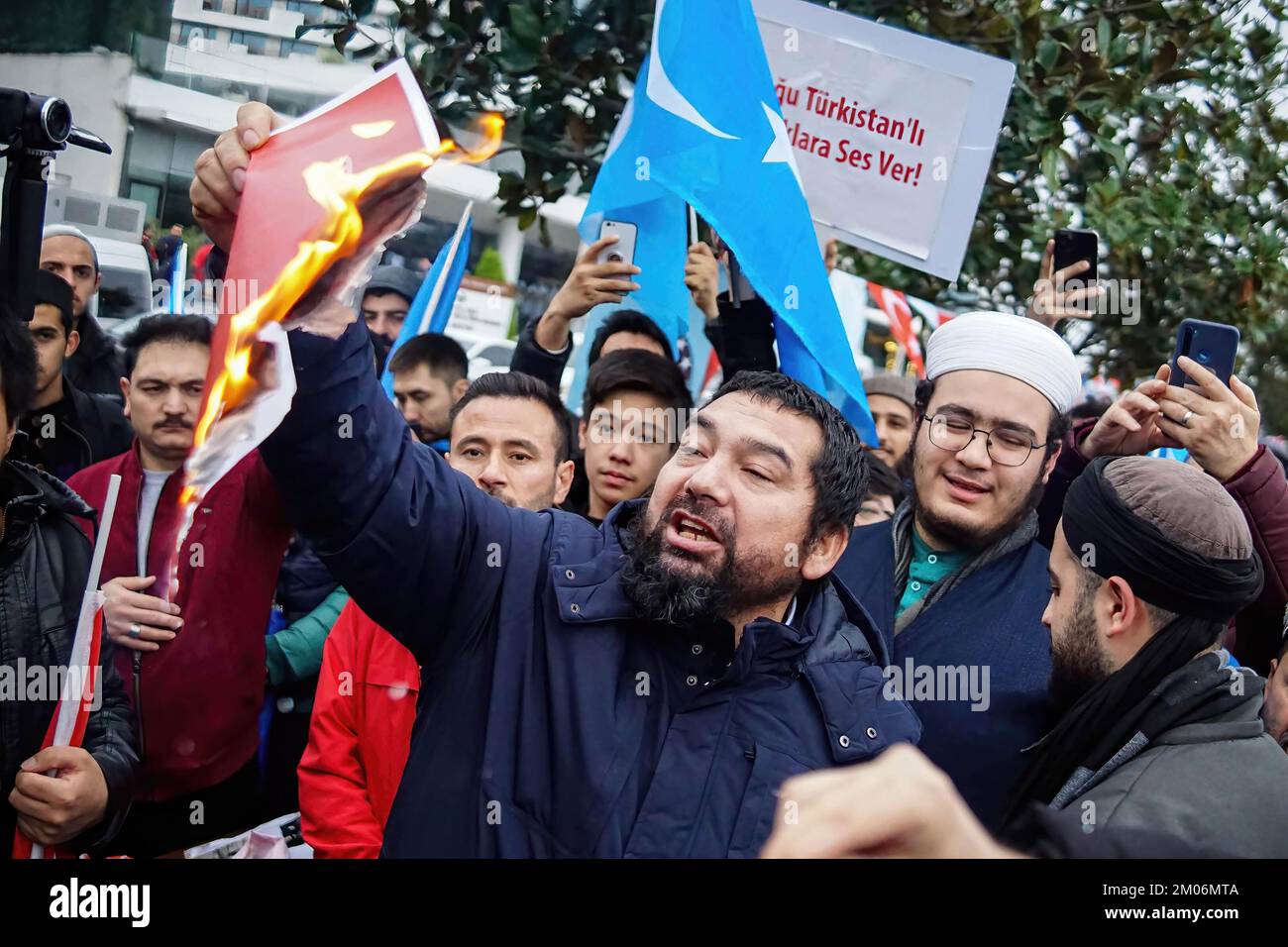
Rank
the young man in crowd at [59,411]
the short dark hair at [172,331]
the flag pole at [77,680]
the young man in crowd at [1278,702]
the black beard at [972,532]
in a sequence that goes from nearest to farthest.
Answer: the flag pole at [77,680] → the young man in crowd at [1278,702] → the black beard at [972,532] → the short dark hair at [172,331] → the young man in crowd at [59,411]

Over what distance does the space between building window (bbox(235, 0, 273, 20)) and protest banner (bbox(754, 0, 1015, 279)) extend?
1.57 meters

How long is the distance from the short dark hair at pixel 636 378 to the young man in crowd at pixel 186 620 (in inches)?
44.6

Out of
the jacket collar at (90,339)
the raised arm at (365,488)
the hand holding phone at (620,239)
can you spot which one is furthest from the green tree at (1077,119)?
the raised arm at (365,488)

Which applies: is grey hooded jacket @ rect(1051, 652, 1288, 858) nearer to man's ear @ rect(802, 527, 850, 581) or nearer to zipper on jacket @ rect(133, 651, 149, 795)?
man's ear @ rect(802, 527, 850, 581)

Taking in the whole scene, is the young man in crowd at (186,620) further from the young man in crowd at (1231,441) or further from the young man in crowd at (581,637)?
the young man in crowd at (1231,441)

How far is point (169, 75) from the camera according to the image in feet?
12.8

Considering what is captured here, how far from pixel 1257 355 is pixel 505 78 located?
31.0 ft

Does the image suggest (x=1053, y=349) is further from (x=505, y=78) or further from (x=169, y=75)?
(x=169, y=75)

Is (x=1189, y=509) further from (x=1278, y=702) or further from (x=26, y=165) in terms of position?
(x=26, y=165)

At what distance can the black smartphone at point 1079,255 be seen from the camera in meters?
3.40

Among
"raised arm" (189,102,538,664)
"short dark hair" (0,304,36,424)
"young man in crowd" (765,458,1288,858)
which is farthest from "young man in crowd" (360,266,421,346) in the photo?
"young man in crowd" (765,458,1288,858)

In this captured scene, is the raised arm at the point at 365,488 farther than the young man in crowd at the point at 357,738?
No

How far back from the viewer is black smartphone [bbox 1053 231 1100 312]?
11.1ft

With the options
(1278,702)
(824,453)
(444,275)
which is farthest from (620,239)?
(1278,702)
